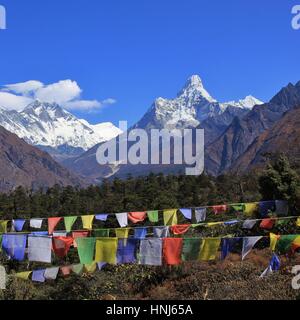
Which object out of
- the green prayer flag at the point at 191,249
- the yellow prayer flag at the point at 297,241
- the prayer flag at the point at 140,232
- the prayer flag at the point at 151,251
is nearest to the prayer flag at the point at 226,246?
the green prayer flag at the point at 191,249

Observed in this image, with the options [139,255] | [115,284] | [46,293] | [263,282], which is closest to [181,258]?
[139,255]

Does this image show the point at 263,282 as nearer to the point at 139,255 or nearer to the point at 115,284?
the point at 139,255

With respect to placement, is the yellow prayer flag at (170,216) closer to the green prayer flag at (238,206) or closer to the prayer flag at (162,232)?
the green prayer flag at (238,206)

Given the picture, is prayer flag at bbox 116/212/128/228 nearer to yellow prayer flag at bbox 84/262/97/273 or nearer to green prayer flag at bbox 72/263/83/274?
yellow prayer flag at bbox 84/262/97/273

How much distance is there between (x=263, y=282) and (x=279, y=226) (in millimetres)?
11072

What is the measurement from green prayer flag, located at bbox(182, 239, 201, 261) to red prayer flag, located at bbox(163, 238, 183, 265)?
0.64 ft

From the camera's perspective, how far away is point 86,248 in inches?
737

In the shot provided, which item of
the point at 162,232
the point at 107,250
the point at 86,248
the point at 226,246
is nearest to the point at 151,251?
the point at 107,250

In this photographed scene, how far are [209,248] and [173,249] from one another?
120cm

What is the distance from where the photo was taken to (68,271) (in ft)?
70.5

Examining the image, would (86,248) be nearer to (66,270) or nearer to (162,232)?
(66,270)

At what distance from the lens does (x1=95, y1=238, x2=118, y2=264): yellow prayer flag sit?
1839 cm

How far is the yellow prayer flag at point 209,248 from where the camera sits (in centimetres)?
Answer: 1770
